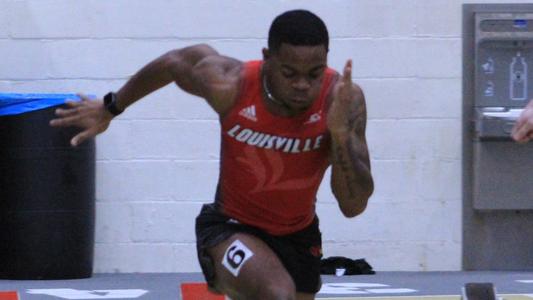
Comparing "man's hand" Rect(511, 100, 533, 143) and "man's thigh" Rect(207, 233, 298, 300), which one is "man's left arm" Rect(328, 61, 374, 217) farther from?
"man's hand" Rect(511, 100, 533, 143)

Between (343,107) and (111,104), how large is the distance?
1260 mm

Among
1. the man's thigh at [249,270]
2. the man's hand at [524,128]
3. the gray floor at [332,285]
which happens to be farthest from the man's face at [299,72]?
the gray floor at [332,285]

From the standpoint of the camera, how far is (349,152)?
4.69 meters

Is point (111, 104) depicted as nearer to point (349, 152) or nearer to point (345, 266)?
point (349, 152)

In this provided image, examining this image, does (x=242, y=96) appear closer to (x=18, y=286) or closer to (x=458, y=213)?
(x=18, y=286)

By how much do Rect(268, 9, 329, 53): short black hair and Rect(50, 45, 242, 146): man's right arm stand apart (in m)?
0.30

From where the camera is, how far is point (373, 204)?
9750 millimetres

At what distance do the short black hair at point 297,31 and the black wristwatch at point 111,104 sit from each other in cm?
84

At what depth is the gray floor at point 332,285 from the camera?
8258 millimetres

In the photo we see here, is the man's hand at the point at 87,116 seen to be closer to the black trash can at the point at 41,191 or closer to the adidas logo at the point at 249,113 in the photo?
the adidas logo at the point at 249,113

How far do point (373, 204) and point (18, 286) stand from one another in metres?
2.84

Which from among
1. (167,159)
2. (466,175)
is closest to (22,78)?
(167,159)

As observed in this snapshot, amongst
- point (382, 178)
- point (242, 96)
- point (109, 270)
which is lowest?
point (109, 270)

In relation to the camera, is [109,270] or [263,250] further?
[109,270]
